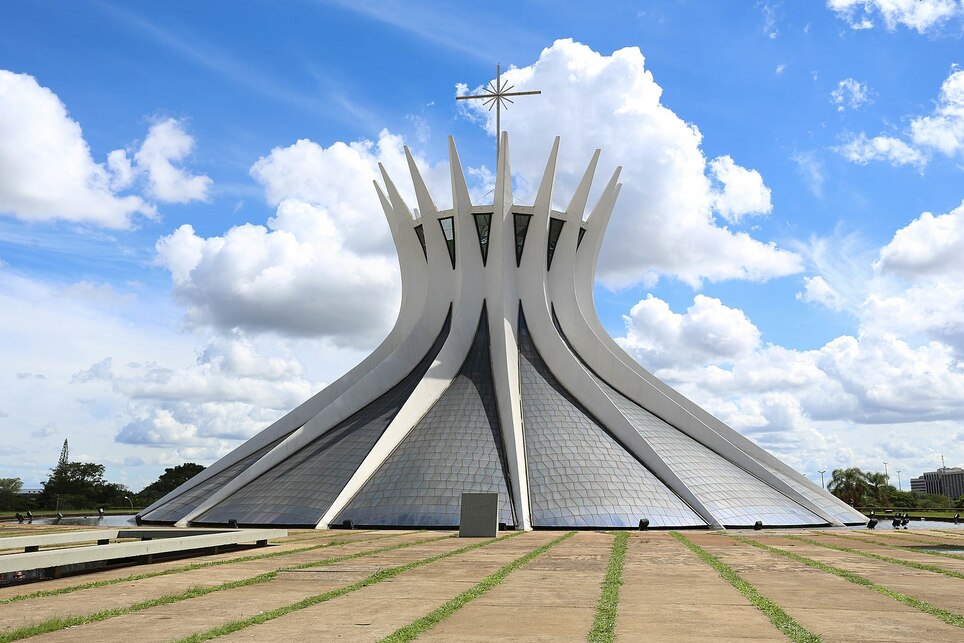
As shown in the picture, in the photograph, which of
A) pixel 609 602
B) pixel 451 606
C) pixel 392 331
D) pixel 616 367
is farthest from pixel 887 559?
pixel 392 331

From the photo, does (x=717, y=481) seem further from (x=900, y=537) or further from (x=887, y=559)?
(x=887, y=559)

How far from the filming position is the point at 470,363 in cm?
3522

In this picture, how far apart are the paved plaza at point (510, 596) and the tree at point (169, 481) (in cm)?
5913

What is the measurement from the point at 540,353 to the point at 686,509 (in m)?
11.2

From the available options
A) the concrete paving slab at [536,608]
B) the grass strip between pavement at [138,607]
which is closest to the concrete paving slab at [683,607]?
the concrete paving slab at [536,608]

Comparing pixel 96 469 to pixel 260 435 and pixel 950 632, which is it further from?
pixel 950 632

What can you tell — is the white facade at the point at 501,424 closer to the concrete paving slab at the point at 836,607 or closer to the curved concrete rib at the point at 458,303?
the curved concrete rib at the point at 458,303

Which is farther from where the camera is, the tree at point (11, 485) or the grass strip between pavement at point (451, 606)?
the tree at point (11, 485)

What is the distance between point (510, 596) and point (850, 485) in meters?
48.7

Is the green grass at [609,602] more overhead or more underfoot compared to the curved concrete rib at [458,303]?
more underfoot

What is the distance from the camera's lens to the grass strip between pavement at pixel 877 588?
366 inches

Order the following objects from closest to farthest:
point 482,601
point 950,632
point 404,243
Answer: point 950,632 → point 482,601 → point 404,243

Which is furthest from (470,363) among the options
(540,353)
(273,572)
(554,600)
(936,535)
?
(554,600)

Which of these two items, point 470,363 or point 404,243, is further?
point 404,243
